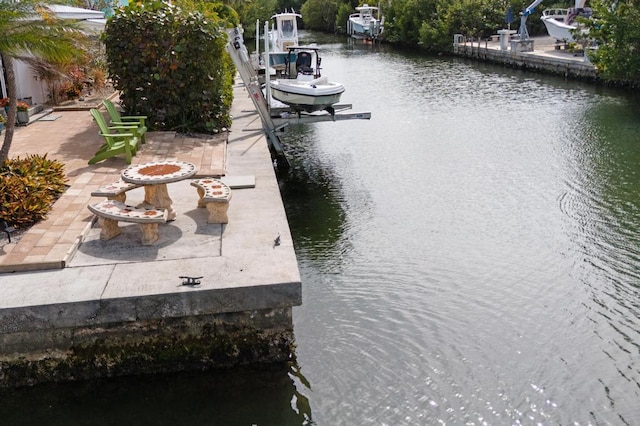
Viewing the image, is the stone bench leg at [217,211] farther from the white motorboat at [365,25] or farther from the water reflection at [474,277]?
the white motorboat at [365,25]

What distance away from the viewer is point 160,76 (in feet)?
46.9

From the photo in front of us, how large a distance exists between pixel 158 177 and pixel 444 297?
3897mm

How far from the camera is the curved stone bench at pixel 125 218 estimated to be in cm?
795

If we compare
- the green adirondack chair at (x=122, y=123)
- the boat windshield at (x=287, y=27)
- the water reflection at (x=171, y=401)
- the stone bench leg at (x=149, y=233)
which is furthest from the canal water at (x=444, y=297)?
the boat windshield at (x=287, y=27)

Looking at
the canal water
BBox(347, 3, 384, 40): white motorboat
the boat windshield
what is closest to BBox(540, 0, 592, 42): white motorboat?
the boat windshield

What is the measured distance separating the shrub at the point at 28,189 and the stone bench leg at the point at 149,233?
160 centimetres

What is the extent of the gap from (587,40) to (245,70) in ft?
70.1

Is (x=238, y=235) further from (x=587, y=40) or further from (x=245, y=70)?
(x=587, y=40)

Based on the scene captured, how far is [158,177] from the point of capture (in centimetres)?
856

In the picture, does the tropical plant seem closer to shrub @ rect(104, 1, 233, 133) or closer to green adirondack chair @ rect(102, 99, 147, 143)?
green adirondack chair @ rect(102, 99, 147, 143)

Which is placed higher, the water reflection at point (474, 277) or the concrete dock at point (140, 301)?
the concrete dock at point (140, 301)

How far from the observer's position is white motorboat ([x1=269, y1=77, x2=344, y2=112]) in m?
15.5

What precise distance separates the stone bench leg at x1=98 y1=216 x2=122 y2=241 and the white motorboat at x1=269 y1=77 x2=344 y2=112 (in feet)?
26.0

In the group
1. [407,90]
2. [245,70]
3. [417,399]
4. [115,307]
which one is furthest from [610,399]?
[407,90]
